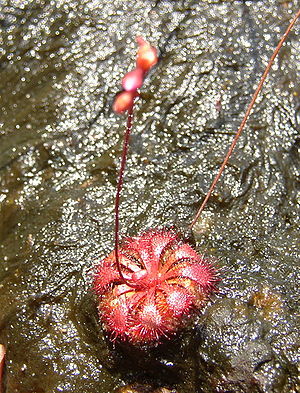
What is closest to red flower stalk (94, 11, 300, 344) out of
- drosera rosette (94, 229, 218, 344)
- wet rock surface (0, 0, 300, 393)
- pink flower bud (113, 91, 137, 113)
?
drosera rosette (94, 229, 218, 344)

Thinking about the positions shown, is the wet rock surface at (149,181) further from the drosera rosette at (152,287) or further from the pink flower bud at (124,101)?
the pink flower bud at (124,101)

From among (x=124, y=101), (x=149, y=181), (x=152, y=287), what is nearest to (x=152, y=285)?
(x=152, y=287)

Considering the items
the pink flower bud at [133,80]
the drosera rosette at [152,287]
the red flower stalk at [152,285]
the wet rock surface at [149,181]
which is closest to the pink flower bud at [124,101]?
the pink flower bud at [133,80]

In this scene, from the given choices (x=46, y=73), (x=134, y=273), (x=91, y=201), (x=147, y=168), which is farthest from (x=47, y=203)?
(x=46, y=73)

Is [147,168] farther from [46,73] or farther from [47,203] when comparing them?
[46,73]

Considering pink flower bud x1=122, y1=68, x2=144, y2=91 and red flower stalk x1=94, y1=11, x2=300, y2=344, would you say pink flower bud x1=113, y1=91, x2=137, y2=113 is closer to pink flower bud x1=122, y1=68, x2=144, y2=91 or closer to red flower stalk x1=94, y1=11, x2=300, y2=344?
pink flower bud x1=122, y1=68, x2=144, y2=91

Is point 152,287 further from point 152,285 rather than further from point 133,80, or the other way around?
point 133,80
